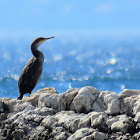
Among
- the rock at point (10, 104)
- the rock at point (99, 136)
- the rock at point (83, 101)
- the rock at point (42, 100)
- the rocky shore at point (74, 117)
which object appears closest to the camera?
the rock at point (99, 136)

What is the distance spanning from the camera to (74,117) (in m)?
9.59

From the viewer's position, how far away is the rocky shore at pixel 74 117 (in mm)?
8781

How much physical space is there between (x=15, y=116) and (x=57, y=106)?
111cm

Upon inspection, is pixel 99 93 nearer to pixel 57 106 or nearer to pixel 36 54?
pixel 57 106

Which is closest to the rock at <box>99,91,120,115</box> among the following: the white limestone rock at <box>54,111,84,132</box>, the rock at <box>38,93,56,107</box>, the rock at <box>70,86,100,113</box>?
the rock at <box>70,86,100,113</box>

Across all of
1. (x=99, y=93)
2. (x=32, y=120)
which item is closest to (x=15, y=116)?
(x=32, y=120)

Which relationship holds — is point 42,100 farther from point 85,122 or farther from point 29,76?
point 29,76

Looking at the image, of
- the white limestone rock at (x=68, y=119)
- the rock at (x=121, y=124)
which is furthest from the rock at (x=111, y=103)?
the white limestone rock at (x=68, y=119)

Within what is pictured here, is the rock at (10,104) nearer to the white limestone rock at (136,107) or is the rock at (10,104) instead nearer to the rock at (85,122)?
the rock at (85,122)

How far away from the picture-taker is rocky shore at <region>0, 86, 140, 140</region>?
8.78 m

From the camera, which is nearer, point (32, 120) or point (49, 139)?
point (49, 139)

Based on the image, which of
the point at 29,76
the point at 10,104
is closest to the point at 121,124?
the point at 10,104

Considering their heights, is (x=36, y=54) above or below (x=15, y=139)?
above

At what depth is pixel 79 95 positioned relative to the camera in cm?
1037
